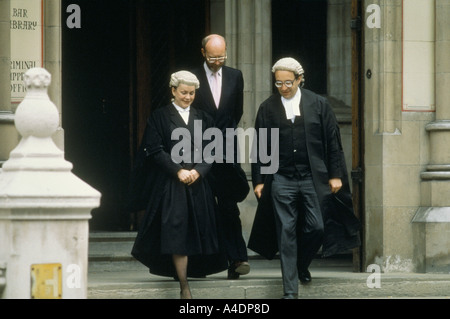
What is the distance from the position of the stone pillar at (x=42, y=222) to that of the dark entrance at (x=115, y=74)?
7.04 meters

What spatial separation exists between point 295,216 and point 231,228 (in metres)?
0.80

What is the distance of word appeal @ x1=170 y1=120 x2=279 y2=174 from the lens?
1133cm

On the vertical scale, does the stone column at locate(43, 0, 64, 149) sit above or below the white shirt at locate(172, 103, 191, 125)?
above

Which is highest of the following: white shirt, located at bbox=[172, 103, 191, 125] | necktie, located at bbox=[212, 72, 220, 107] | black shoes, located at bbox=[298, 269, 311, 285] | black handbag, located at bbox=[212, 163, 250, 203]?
necktie, located at bbox=[212, 72, 220, 107]

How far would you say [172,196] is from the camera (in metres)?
11.2

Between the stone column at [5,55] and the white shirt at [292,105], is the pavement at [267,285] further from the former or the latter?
the stone column at [5,55]

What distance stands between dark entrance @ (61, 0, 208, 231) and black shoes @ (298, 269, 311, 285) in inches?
156

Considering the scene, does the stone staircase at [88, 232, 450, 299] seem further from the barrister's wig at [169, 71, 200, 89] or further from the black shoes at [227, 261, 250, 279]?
the barrister's wig at [169, 71, 200, 89]

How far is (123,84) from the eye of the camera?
1537 centimetres

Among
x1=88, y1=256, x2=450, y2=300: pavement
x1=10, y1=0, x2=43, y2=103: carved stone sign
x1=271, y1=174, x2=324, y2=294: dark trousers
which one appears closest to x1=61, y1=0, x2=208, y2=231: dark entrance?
A: x1=88, y1=256, x2=450, y2=300: pavement

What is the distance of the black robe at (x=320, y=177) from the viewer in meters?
11.5

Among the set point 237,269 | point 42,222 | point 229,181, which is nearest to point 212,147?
point 229,181
